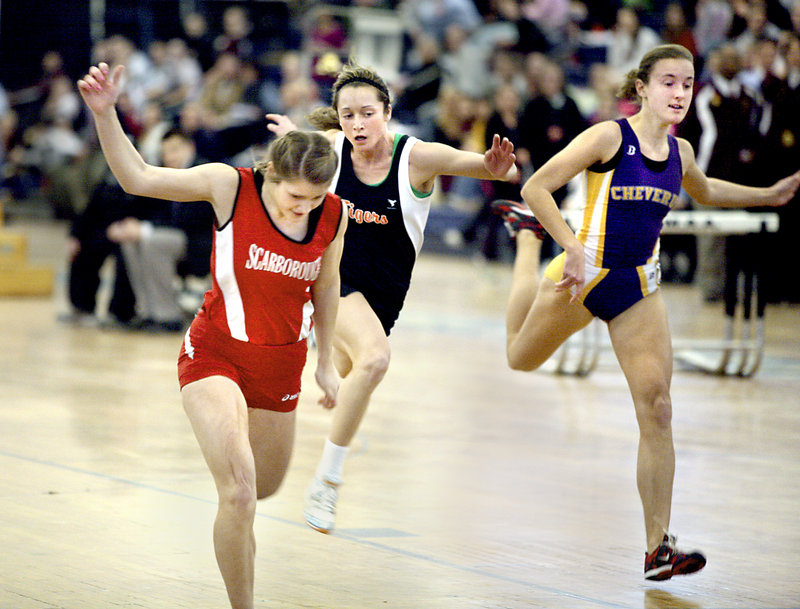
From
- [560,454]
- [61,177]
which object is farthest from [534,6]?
[560,454]

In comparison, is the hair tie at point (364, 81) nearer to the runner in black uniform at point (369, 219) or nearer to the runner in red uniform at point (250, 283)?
the runner in black uniform at point (369, 219)

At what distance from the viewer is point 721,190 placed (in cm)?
574

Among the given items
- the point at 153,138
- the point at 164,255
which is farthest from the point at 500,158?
the point at 153,138

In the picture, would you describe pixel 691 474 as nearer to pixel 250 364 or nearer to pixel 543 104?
pixel 250 364

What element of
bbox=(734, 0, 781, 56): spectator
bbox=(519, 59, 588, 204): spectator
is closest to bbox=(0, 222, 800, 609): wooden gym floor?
bbox=(519, 59, 588, 204): spectator

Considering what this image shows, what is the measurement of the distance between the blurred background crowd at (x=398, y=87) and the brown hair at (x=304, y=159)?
6493mm

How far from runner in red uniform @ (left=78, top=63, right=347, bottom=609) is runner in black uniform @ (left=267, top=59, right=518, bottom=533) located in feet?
3.40

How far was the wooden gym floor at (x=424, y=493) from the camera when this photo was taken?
15.5 feet

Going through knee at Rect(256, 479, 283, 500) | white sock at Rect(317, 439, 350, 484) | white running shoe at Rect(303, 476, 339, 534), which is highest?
knee at Rect(256, 479, 283, 500)

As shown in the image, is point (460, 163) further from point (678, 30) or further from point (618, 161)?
point (678, 30)

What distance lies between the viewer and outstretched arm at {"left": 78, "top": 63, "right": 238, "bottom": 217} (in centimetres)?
416

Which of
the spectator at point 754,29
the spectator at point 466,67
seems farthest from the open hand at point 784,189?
the spectator at point 466,67

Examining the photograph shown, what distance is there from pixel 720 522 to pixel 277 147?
291cm

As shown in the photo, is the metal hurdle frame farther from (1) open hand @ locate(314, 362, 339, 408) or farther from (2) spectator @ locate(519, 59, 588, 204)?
(1) open hand @ locate(314, 362, 339, 408)
